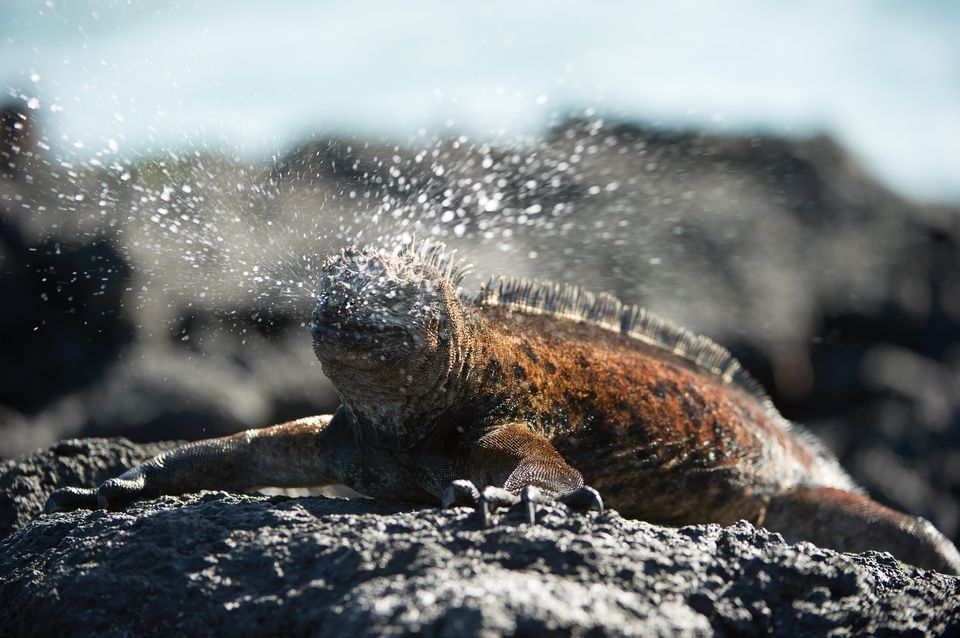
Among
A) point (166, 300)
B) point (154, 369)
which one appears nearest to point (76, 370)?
point (166, 300)

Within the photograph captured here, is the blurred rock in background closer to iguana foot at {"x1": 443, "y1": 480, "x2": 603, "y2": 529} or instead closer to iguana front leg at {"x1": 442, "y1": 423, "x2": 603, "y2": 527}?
iguana front leg at {"x1": 442, "y1": 423, "x2": 603, "y2": 527}

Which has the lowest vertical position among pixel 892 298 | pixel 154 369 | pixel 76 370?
pixel 76 370

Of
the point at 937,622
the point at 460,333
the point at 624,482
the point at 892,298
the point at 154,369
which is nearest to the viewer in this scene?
the point at 937,622

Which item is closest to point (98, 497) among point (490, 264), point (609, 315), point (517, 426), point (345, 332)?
point (345, 332)

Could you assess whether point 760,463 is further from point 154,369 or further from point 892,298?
point 892,298

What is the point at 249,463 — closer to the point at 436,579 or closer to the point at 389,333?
the point at 389,333

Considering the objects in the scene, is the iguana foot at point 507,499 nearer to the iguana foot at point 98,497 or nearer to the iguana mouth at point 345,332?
the iguana mouth at point 345,332

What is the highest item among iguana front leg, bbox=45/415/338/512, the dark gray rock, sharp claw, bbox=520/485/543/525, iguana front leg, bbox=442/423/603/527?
sharp claw, bbox=520/485/543/525

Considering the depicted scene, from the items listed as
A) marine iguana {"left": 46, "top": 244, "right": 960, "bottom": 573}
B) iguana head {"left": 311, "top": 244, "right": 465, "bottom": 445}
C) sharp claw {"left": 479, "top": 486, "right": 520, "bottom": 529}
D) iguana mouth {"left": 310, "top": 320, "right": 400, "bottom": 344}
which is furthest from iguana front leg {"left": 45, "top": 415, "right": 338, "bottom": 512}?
sharp claw {"left": 479, "top": 486, "right": 520, "bottom": 529}
